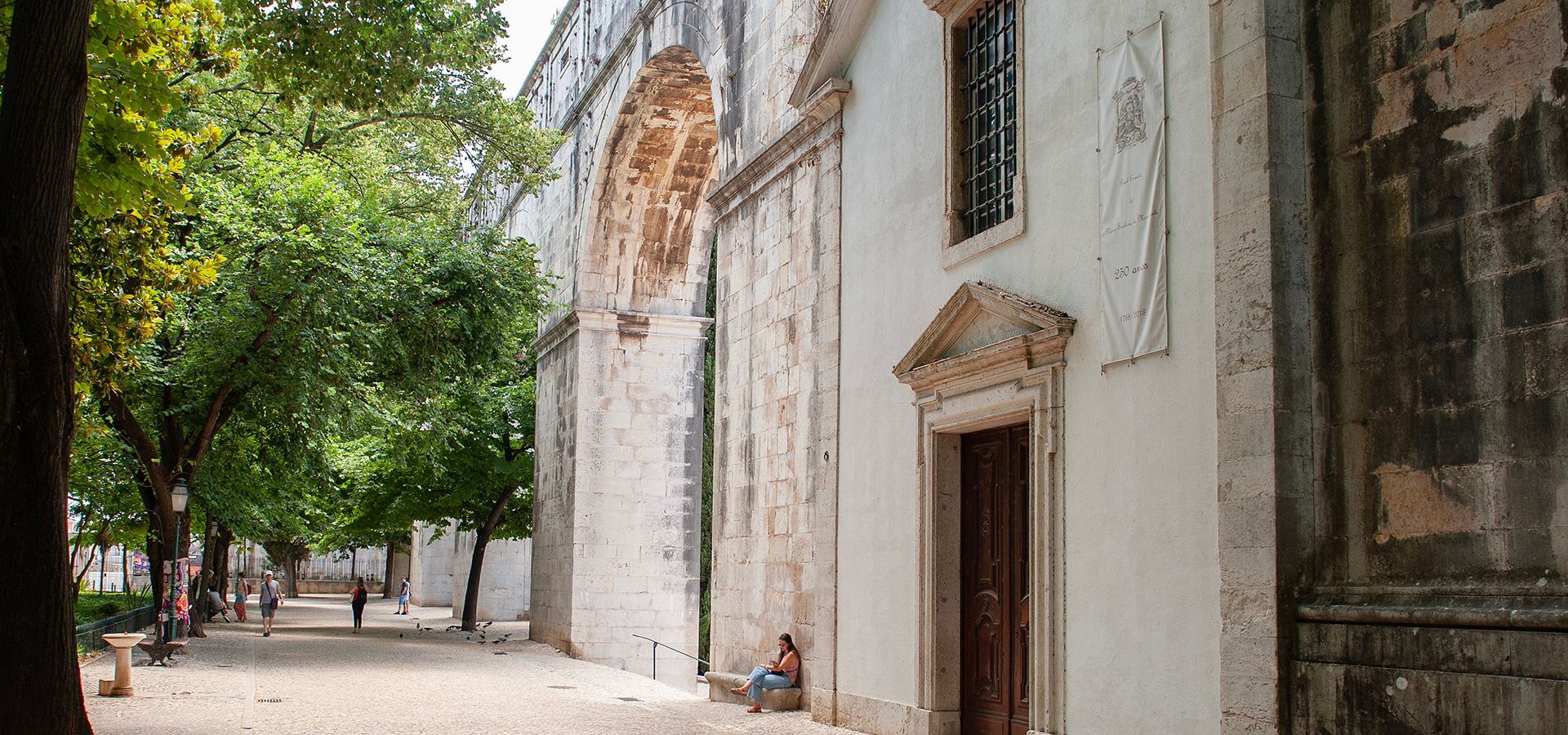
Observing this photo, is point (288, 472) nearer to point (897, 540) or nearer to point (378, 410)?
point (378, 410)

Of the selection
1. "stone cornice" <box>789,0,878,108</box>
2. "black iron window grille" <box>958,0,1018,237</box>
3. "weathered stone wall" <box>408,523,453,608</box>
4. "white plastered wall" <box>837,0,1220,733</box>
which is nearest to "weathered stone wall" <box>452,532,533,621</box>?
"weathered stone wall" <box>408,523,453,608</box>

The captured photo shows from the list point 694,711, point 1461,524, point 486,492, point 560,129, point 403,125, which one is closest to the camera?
point 1461,524

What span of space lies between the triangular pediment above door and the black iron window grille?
70 centimetres

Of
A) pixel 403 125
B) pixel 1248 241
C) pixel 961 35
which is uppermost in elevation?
pixel 403 125

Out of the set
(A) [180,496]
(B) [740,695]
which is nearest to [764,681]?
(B) [740,695]

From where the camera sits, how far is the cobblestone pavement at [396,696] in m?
12.3

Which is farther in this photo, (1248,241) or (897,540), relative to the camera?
(897,540)

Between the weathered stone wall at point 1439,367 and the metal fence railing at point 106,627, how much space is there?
52.1 ft

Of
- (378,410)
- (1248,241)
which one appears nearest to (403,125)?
(378,410)

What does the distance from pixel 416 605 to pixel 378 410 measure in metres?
32.3

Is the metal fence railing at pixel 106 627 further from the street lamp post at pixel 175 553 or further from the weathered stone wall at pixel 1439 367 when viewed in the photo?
the weathered stone wall at pixel 1439 367

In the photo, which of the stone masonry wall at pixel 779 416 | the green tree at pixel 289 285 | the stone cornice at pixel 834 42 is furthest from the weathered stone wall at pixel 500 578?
the stone cornice at pixel 834 42

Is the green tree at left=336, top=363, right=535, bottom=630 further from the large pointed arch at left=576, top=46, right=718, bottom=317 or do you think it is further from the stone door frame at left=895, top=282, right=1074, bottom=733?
the stone door frame at left=895, top=282, right=1074, bottom=733

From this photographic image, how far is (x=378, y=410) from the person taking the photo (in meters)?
22.8
